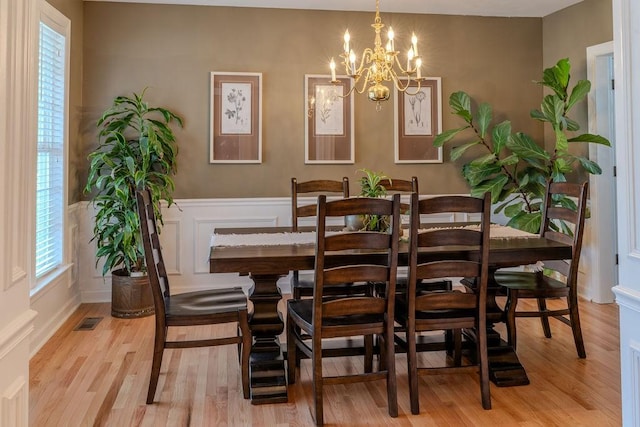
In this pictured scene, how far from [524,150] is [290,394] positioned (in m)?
3.00

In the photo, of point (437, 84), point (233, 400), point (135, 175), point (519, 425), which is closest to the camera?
point (519, 425)

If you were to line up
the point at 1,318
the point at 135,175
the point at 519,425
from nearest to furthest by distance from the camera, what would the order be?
the point at 1,318
the point at 519,425
the point at 135,175

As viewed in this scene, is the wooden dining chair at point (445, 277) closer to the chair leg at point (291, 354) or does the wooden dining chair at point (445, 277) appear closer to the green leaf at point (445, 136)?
the chair leg at point (291, 354)

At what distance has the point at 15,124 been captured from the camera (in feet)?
4.17

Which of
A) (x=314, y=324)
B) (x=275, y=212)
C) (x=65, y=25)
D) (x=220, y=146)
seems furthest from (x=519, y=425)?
(x=65, y=25)

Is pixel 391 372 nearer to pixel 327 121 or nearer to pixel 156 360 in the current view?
pixel 156 360

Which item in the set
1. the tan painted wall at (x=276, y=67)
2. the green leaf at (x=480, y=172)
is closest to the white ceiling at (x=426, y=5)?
the tan painted wall at (x=276, y=67)

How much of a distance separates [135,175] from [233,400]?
203 cm

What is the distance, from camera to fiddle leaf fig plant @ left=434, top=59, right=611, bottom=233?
13.6ft

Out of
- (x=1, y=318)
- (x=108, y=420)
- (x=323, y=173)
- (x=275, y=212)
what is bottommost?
(x=108, y=420)

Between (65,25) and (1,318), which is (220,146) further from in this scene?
(1,318)

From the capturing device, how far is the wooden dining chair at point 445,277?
2320 millimetres

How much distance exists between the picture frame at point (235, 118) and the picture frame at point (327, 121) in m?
0.47

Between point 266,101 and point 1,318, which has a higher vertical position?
point 266,101
